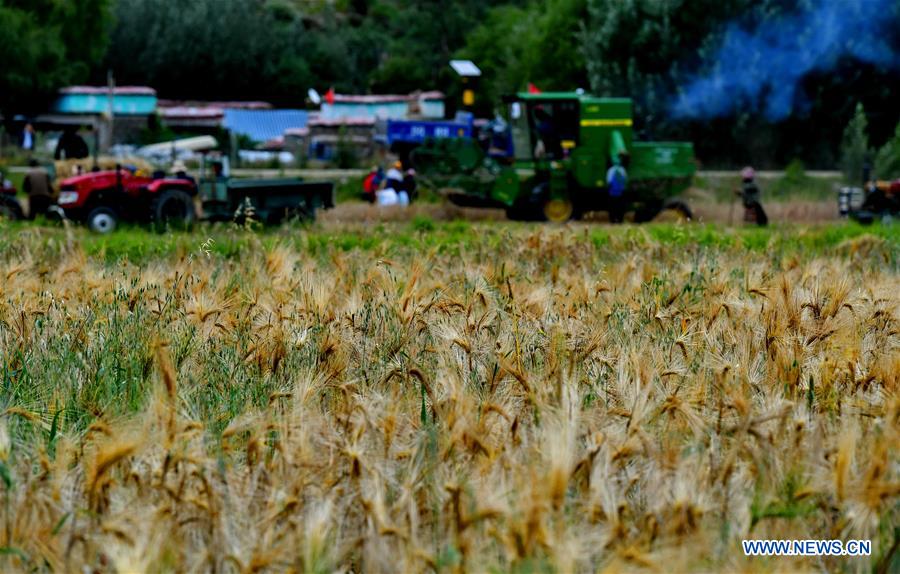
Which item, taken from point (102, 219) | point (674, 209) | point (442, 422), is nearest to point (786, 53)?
point (674, 209)

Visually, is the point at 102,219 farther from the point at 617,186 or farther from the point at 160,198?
the point at 617,186

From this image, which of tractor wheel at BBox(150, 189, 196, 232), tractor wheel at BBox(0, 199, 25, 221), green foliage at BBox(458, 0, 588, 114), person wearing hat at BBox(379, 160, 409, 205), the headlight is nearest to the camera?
the headlight

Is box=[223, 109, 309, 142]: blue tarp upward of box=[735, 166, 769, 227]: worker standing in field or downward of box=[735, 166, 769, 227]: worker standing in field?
downward

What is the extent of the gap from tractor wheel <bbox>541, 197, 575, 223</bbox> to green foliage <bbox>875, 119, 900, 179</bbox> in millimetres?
11373

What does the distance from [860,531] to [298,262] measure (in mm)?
7830

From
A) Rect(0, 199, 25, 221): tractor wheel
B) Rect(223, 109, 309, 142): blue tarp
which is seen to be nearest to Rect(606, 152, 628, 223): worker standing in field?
Rect(0, 199, 25, 221): tractor wheel

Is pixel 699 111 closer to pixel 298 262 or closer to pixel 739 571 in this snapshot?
pixel 298 262

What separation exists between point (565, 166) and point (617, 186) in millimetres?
1512

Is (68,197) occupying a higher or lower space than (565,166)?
lower

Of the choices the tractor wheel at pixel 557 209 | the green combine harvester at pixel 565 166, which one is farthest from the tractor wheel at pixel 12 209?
the tractor wheel at pixel 557 209

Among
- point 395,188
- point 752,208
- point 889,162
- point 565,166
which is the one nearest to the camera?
point 752,208

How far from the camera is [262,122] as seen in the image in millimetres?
62562

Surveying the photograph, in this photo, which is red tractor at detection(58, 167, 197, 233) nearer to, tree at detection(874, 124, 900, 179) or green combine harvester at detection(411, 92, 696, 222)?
green combine harvester at detection(411, 92, 696, 222)

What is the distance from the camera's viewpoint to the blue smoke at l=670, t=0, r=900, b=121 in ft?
133
